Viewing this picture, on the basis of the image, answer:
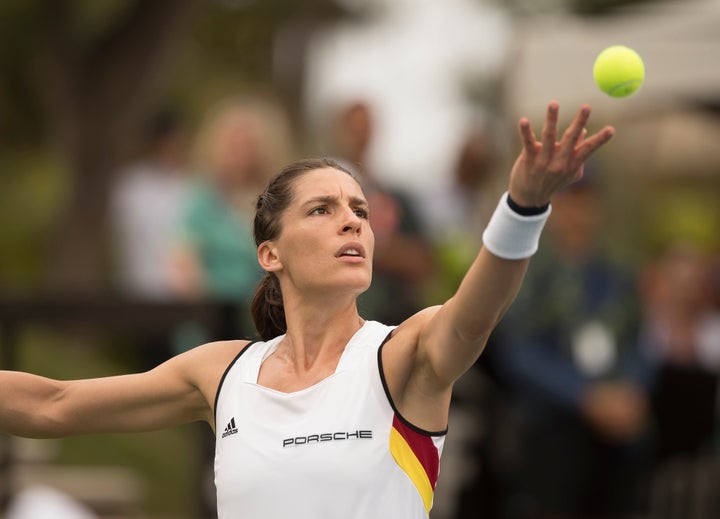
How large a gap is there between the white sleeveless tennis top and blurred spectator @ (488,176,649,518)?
4.19 meters

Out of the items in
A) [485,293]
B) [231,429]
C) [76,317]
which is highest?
[76,317]

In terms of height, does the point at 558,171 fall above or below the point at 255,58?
below

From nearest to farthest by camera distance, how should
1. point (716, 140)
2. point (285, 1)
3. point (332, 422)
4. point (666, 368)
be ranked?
point (332, 422), point (666, 368), point (716, 140), point (285, 1)

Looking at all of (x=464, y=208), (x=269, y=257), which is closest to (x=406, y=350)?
(x=269, y=257)

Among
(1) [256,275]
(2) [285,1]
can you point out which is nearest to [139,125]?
(2) [285,1]

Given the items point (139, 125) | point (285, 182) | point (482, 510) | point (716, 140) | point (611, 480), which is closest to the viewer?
point (285, 182)

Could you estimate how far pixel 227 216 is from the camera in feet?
28.6

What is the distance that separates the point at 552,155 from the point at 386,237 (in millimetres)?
4541

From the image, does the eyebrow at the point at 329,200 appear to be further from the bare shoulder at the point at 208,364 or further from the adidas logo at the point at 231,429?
the adidas logo at the point at 231,429

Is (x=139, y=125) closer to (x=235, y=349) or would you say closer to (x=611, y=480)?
(x=611, y=480)

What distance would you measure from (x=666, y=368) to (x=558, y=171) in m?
6.49

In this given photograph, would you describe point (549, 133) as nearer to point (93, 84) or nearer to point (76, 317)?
point (76, 317)

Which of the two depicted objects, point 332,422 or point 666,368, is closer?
point 332,422

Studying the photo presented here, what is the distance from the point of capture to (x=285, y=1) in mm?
22953
